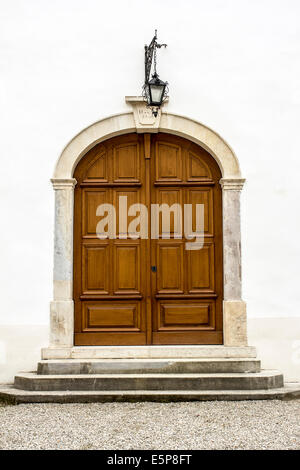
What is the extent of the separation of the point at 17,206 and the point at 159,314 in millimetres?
1983

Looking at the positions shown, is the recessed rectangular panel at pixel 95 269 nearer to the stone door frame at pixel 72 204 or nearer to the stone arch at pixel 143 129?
the stone door frame at pixel 72 204

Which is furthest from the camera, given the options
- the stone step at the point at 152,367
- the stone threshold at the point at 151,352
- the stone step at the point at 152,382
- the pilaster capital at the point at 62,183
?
the pilaster capital at the point at 62,183

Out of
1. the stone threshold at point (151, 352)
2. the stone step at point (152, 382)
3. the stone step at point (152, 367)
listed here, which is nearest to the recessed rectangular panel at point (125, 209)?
the stone threshold at point (151, 352)

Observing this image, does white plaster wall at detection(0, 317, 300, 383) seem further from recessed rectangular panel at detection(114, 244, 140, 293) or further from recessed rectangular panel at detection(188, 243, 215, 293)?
recessed rectangular panel at detection(114, 244, 140, 293)

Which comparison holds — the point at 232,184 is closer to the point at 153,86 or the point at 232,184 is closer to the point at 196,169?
the point at 196,169

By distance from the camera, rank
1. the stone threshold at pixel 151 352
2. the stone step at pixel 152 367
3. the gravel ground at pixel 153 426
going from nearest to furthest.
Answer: the gravel ground at pixel 153 426 → the stone step at pixel 152 367 → the stone threshold at pixel 151 352

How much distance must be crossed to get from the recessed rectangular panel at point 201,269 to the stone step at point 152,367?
0.85 metres

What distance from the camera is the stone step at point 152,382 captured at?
5098 millimetres

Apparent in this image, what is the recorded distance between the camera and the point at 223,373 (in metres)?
5.29

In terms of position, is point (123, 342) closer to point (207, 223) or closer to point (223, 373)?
point (223, 373)

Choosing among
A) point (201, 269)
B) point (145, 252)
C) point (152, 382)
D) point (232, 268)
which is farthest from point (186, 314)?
point (152, 382)

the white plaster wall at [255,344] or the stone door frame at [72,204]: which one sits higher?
the stone door frame at [72,204]

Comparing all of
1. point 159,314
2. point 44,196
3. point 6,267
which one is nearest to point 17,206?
point 44,196

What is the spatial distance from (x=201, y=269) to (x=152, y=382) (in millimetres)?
1393
